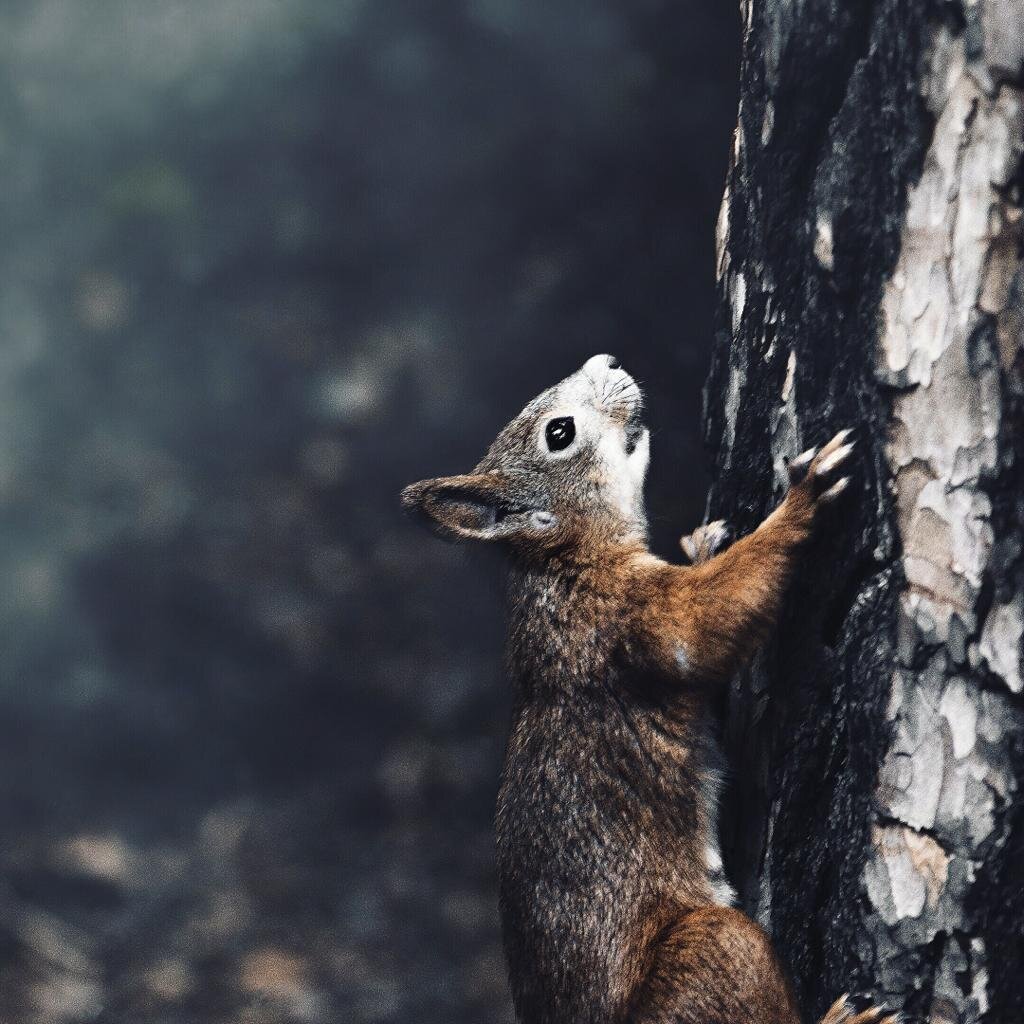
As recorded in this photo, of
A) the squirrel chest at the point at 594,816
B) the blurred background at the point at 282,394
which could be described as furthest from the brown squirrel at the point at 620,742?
the blurred background at the point at 282,394

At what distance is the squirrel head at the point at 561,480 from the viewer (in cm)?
183

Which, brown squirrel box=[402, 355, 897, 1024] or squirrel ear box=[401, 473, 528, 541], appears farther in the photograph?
squirrel ear box=[401, 473, 528, 541]

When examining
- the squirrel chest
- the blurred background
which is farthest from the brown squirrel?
the blurred background

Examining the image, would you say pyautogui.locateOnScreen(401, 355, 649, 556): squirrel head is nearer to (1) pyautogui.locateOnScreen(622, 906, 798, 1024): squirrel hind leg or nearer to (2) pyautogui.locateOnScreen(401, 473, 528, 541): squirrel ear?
(2) pyautogui.locateOnScreen(401, 473, 528, 541): squirrel ear

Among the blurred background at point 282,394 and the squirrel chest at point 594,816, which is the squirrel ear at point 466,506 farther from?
the blurred background at point 282,394

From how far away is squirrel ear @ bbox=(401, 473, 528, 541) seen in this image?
5.96ft

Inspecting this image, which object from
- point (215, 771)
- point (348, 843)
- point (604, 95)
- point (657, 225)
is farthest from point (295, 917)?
point (604, 95)

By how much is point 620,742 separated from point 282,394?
1.10 m

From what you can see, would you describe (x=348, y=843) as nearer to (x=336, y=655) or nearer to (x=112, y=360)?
(x=336, y=655)

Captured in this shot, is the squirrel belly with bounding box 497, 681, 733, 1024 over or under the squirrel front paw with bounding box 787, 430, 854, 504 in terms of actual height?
under

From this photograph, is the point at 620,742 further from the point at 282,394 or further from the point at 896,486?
the point at 282,394

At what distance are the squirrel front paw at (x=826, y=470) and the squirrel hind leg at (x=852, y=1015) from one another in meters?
0.57

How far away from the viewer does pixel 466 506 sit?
1.85m

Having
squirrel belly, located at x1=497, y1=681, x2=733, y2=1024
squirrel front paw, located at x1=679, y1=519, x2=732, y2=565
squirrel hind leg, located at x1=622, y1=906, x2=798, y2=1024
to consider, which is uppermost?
squirrel front paw, located at x1=679, y1=519, x2=732, y2=565
